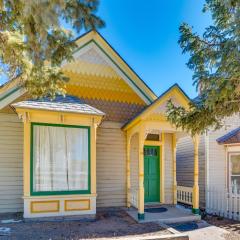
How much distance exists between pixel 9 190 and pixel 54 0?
701cm

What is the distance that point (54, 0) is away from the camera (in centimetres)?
494

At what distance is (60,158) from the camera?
9352 mm

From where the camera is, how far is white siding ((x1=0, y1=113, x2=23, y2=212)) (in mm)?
9477

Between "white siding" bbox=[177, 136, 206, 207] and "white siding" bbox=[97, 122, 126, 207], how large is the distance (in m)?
4.49

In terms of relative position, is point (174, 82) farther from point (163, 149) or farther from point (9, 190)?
point (9, 190)

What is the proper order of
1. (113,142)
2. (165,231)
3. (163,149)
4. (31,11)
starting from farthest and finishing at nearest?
1. (163,149)
2. (113,142)
3. (165,231)
4. (31,11)

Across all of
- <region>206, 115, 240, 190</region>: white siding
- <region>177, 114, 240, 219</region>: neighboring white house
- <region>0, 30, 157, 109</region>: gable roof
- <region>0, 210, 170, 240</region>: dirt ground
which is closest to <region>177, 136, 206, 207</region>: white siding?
<region>177, 114, 240, 219</region>: neighboring white house

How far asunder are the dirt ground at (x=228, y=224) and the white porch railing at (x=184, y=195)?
0.97 metres

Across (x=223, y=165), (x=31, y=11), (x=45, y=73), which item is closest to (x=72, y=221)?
(x=45, y=73)

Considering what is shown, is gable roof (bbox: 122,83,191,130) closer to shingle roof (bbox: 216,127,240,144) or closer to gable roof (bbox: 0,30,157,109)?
gable roof (bbox: 0,30,157,109)

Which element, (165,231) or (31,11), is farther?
(165,231)

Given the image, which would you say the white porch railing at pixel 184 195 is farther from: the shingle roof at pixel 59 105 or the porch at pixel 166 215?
the shingle roof at pixel 59 105

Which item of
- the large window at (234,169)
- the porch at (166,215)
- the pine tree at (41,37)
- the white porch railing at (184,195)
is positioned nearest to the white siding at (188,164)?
the large window at (234,169)

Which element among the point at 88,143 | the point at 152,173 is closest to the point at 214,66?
the point at 88,143
